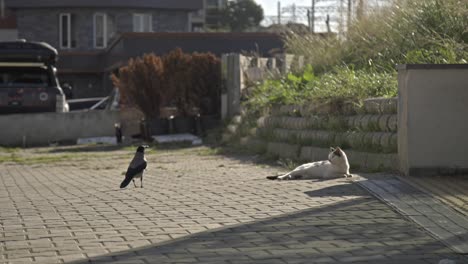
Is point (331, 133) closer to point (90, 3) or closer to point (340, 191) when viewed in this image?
point (340, 191)

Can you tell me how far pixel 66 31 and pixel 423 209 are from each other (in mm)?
42005

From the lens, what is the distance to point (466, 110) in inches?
450

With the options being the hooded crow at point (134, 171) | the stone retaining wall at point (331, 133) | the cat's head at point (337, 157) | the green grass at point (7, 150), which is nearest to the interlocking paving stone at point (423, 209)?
the cat's head at point (337, 157)

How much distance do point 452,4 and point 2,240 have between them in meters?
Result: 9.22

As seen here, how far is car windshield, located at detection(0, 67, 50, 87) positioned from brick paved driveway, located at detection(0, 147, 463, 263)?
51.2 feet

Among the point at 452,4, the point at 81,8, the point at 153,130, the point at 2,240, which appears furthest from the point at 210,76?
the point at 81,8

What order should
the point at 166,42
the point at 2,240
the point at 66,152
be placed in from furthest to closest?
the point at 166,42 < the point at 66,152 < the point at 2,240

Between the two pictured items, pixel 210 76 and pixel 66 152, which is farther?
pixel 210 76

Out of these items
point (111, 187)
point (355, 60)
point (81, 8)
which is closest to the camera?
point (111, 187)

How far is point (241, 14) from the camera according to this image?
3019 inches

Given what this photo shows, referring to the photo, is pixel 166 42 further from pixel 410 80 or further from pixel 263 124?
pixel 410 80

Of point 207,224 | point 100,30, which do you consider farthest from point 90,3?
point 207,224

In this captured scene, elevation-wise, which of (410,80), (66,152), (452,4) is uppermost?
(452,4)

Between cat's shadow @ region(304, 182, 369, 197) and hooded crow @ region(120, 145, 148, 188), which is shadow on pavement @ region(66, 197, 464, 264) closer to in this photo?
cat's shadow @ region(304, 182, 369, 197)
